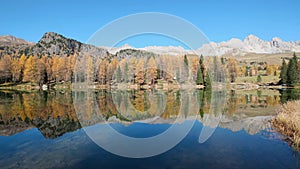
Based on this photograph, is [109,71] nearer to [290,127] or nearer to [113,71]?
[113,71]

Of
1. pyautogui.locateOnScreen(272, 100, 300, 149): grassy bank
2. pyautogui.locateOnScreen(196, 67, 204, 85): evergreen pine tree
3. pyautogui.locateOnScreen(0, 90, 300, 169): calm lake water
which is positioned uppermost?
pyautogui.locateOnScreen(196, 67, 204, 85): evergreen pine tree

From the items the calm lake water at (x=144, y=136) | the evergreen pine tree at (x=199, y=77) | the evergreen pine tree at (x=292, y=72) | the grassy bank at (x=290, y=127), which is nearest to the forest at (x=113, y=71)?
the evergreen pine tree at (x=199, y=77)

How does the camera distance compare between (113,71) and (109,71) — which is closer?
(109,71)

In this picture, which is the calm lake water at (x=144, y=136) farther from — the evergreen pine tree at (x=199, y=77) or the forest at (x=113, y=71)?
the forest at (x=113, y=71)

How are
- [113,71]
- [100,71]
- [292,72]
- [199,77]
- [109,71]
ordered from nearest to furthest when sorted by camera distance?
[292,72] → [199,77] → [100,71] → [109,71] → [113,71]

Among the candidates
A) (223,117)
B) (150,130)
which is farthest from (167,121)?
(223,117)

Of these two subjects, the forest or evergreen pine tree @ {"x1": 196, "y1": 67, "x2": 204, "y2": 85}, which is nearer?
evergreen pine tree @ {"x1": 196, "y1": 67, "x2": 204, "y2": 85}

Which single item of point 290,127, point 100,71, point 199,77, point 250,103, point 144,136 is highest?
point 100,71

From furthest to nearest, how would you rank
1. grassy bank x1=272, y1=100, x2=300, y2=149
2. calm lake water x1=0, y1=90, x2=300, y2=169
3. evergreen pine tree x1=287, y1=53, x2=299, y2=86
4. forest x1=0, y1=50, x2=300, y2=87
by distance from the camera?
forest x1=0, y1=50, x2=300, y2=87 < evergreen pine tree x1=287, y1=53, x2=299, y2=86 < grassy bank x1=272, y1=100, x2=300, y2=149 < calm lake water x1=0, y1=90, x2=300, y2=169

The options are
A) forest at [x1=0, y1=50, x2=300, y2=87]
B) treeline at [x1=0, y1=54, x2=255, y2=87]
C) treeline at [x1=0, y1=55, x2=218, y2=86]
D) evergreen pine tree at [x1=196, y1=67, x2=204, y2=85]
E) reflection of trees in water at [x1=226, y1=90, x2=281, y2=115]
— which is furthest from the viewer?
treeline at [x1=0, y1=54, x2=255, y2=87]

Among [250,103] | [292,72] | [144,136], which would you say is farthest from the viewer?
[292,72]

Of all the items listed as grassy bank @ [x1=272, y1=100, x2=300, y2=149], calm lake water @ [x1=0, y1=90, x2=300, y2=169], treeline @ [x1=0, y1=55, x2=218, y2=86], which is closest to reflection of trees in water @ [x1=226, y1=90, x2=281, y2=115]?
calm lake water @ [x1=0, y1=90, x2=300, y2=169]

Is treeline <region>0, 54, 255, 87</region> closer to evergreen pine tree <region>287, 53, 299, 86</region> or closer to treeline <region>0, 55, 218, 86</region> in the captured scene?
treeline <region>0, 55, 218, 86</region>

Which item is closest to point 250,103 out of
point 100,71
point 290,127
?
point 290,127
